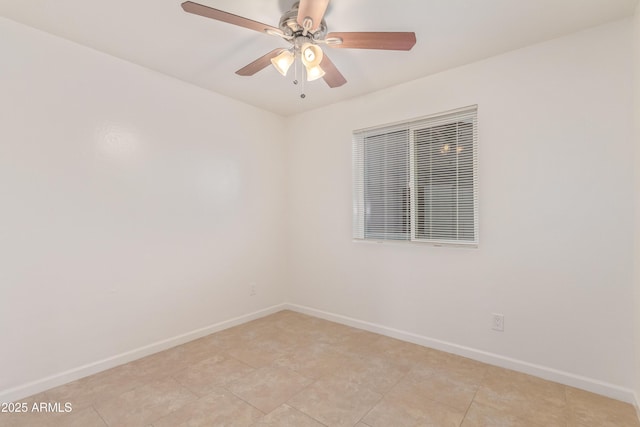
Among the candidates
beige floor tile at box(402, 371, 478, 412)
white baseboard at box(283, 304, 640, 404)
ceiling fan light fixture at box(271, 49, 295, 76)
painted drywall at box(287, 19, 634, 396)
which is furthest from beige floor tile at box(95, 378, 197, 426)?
ceiling fan light fixture at box(271, 49, 295, 76)

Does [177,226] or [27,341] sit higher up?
[177,226]

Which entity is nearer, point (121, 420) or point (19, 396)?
point (121, 420)

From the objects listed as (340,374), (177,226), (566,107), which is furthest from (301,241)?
(566,107)

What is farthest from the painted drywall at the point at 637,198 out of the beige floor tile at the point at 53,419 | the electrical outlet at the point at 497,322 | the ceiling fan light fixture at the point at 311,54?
the beige floor tile at the point at 53,419

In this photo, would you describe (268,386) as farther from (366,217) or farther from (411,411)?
(366,217)

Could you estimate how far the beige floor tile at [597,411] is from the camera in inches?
68.9

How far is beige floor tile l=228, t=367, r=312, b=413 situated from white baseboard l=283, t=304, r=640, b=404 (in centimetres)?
109

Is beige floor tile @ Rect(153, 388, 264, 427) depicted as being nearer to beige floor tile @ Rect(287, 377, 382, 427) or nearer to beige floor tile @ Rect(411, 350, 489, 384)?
beige floor tile @ Rect(287, 377, 382, 427)

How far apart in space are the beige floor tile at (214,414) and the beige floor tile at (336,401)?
276mm

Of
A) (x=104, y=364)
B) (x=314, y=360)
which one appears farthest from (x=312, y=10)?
(x=104, y=364)

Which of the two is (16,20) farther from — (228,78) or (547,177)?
(547,177)

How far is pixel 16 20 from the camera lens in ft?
6.61

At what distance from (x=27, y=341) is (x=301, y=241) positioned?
8.17 feet

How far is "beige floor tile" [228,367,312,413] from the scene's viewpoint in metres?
1.96
